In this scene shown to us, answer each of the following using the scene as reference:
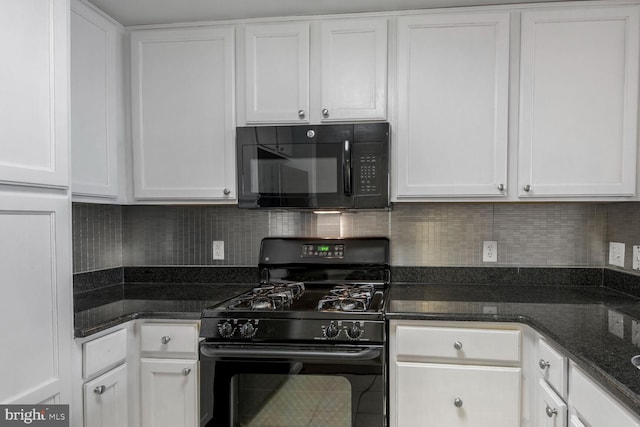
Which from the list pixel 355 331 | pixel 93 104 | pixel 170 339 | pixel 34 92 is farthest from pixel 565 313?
pixel 93 104

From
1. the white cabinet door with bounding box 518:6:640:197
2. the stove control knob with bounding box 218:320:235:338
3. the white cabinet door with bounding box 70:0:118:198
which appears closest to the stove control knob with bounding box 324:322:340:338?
the stove control knob with bounding box 218:320:235:338

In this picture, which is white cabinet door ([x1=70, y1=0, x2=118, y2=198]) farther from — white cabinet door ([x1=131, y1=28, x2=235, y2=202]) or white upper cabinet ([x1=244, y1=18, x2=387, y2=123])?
white upper cabinet ([x1=244, y1=18, x2=387, y2=123])

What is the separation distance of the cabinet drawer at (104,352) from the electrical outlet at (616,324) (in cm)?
183

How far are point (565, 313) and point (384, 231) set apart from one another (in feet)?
3.11

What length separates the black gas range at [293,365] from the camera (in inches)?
65.3

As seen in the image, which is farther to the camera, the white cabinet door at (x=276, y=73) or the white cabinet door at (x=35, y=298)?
the white cabinet door at (x=276, y=73)

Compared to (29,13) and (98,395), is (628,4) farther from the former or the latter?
(98,395)

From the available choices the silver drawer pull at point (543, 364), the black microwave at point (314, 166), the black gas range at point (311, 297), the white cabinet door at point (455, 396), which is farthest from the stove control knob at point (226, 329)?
the silver drawer pull at point (543, 364)

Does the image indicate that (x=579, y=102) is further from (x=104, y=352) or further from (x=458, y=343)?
(x=104, y=352)

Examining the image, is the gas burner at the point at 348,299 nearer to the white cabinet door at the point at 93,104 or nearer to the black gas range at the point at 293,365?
the black gas range at the point at 293,365

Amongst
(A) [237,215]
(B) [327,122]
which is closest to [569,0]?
(B) [327,122]

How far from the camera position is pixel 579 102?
1915mm

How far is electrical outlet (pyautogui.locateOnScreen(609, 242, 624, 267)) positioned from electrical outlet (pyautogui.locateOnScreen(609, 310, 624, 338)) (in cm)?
48

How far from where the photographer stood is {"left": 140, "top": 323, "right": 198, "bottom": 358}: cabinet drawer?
5.98ft
